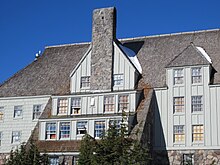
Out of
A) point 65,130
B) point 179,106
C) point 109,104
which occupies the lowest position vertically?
point 65,130

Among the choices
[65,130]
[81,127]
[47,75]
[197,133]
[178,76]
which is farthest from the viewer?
[47,75]

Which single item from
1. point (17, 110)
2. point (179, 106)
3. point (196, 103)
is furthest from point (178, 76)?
point (17, 110)

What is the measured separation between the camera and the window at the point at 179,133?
3766 centimetres

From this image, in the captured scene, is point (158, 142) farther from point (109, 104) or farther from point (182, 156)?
point (109, 104)

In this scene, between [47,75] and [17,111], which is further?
[47,75]

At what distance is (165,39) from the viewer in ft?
146

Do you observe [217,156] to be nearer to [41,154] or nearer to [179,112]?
[179,112]

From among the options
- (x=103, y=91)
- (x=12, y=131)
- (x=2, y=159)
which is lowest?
(x=2, y=159)

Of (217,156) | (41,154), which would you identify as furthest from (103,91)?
(217,156)

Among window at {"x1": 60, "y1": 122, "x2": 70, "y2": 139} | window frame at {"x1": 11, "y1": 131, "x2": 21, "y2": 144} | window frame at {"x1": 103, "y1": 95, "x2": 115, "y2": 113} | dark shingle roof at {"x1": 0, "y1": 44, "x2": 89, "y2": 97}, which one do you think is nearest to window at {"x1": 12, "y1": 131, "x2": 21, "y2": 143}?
window frame at {"x1": 11, "y1": 131, "x2": 21, "y2": 144}

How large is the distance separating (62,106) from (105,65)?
208 inches

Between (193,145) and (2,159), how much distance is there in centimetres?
1817

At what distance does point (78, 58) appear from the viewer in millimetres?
46219

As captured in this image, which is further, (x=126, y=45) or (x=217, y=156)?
(x=126, y=45)
